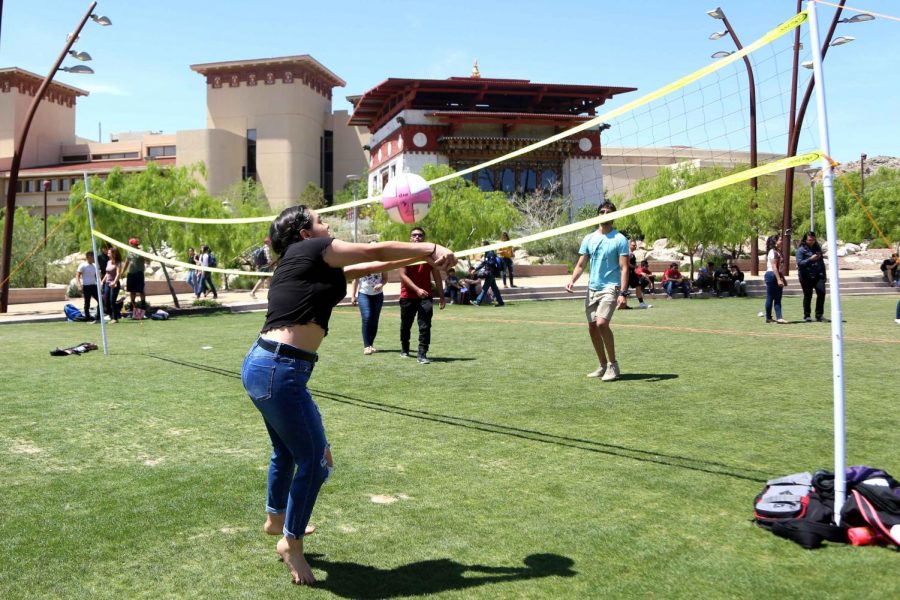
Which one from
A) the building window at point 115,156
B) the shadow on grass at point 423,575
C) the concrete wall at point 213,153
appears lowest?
the shadow on grass at point 423,575

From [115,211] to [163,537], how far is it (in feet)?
75.0

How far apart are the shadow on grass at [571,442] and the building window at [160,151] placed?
76.9 metres

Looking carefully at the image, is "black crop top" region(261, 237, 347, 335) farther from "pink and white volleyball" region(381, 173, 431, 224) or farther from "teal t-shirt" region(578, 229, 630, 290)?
"teal t-shirt" region(578, 229, 630, 290)

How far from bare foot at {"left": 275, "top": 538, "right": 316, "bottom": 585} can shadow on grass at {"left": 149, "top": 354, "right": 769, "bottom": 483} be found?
2947 millimetres

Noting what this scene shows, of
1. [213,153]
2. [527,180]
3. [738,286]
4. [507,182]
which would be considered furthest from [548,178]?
[213,153]

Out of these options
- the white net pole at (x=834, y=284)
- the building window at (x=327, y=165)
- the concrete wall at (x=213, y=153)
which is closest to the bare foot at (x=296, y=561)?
the white net pole at (x=834, y=284)

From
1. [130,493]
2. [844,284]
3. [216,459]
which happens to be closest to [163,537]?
[130,493]

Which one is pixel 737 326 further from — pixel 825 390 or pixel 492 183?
pixel 492 183

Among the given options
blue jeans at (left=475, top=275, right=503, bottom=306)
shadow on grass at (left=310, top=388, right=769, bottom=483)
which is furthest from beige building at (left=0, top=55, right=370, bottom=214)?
shadow on grass at (left=310, top=388, right=769, bottom=483)

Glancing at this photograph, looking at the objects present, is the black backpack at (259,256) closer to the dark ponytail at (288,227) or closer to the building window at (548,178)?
the dark ponytail at (288,227)

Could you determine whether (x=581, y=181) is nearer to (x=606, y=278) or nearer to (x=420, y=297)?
(x=420, y=297)

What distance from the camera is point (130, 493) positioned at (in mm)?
→ 5250

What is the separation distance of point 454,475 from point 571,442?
1.31 meters

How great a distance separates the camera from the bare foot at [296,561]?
3818mm
